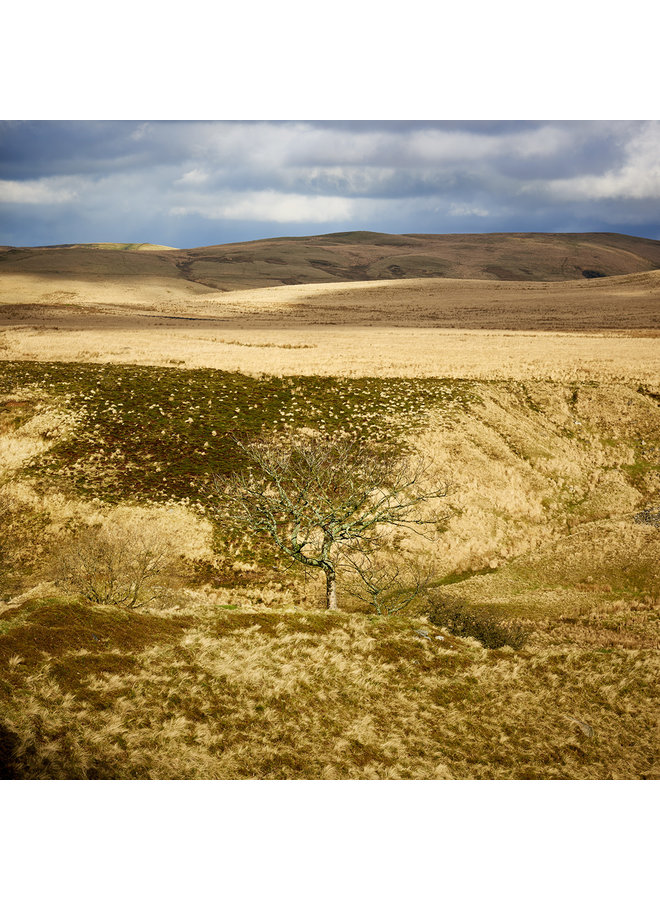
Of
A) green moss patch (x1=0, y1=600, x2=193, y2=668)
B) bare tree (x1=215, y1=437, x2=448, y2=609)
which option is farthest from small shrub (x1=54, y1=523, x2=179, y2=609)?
bare tree (x1=215, y1=437, x2=448, y2=609)

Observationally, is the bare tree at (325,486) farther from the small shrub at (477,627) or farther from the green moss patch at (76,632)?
the green moss patch at (76,632)

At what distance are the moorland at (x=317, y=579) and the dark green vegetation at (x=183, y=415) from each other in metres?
0.20

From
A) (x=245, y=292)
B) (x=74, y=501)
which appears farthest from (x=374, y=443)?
(x=245, y=292)

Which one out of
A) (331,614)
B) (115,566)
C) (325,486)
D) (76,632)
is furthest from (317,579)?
(76,632)

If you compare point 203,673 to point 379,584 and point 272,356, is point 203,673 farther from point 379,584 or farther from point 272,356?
point 272,356

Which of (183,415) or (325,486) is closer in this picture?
(325,486)

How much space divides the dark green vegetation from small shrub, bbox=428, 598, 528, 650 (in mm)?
13599

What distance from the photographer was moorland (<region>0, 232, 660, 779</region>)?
10352 mm

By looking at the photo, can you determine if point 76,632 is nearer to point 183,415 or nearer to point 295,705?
point 295,705

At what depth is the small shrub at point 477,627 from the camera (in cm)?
1744

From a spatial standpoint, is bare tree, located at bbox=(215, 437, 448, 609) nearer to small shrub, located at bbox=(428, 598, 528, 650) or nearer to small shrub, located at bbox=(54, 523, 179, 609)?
small shrub, located at bbox=(54, 523, 179, 609)

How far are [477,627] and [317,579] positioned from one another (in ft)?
27.7

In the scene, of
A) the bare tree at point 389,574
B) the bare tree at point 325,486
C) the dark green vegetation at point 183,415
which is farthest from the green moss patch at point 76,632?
the dark green vegetation at point 183,415

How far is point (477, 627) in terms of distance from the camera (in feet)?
59.5
